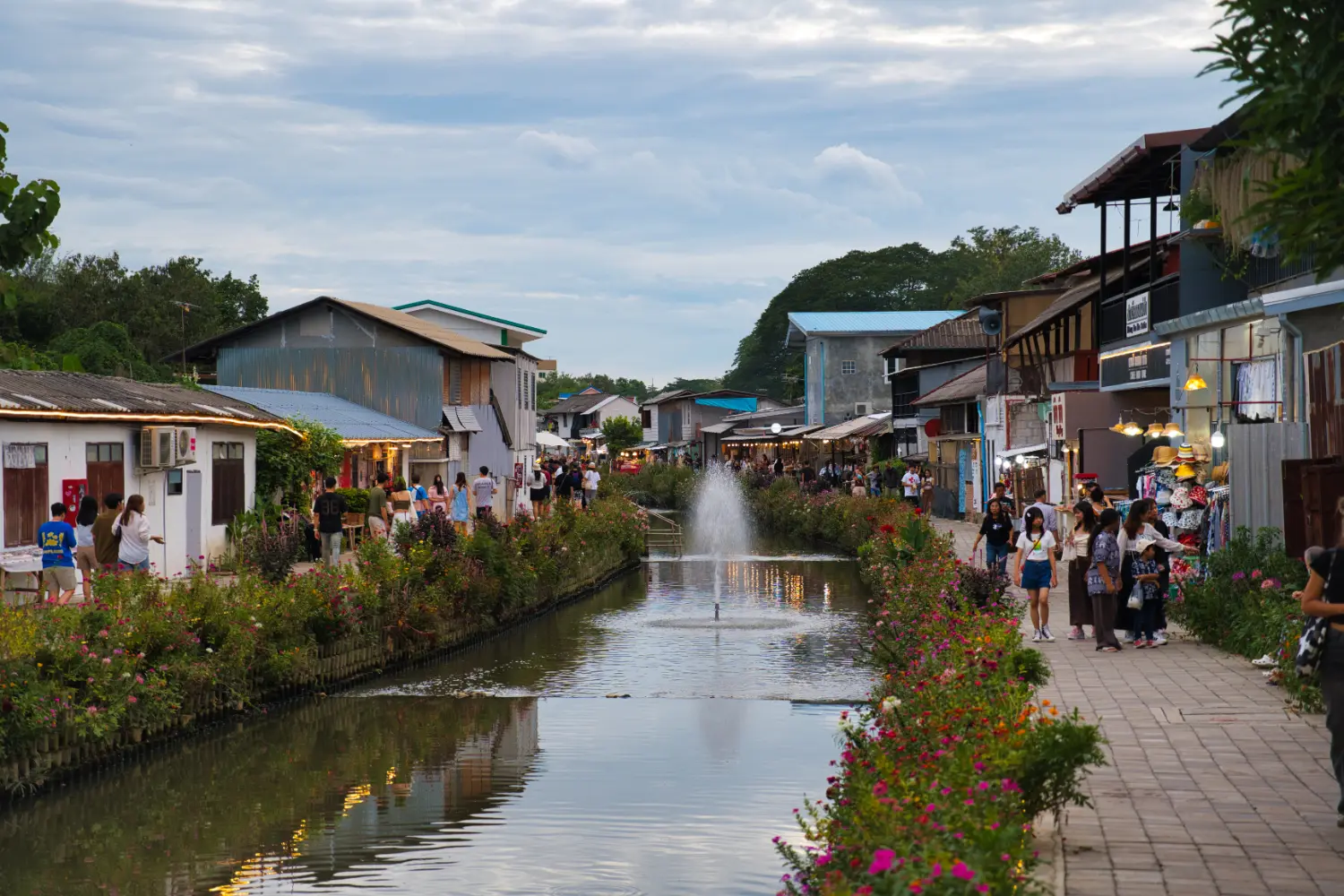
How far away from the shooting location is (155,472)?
23.5 meters

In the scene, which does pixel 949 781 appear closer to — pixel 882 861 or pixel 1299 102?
pixel 882 861

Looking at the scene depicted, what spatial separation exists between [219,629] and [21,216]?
6.50m

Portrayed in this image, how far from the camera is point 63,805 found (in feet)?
37.4

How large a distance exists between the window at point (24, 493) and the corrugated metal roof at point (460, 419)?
74.9ft

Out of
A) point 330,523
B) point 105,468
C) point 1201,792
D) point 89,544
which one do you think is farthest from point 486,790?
point 330,523

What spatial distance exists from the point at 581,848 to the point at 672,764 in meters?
2.78

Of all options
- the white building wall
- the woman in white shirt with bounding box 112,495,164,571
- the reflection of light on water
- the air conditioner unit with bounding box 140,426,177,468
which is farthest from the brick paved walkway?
the air conditioner unit with bounding box 140,426,177,468

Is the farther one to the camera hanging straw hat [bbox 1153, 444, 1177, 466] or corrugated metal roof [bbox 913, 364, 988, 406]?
corrugated metal roof [bbox 913, 364, 988, 406]

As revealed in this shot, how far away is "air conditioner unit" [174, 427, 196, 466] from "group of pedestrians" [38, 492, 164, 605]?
317 cm

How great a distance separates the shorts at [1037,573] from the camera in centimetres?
1719

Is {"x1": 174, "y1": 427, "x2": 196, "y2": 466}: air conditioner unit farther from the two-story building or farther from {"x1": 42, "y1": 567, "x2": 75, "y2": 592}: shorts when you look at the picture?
the two-story building

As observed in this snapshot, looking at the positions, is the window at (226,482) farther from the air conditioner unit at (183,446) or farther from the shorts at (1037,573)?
the shorts at (1037,573)

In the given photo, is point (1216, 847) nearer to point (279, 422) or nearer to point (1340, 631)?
point (1340, 631)

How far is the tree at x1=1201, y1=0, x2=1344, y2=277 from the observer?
5910 millimetres
